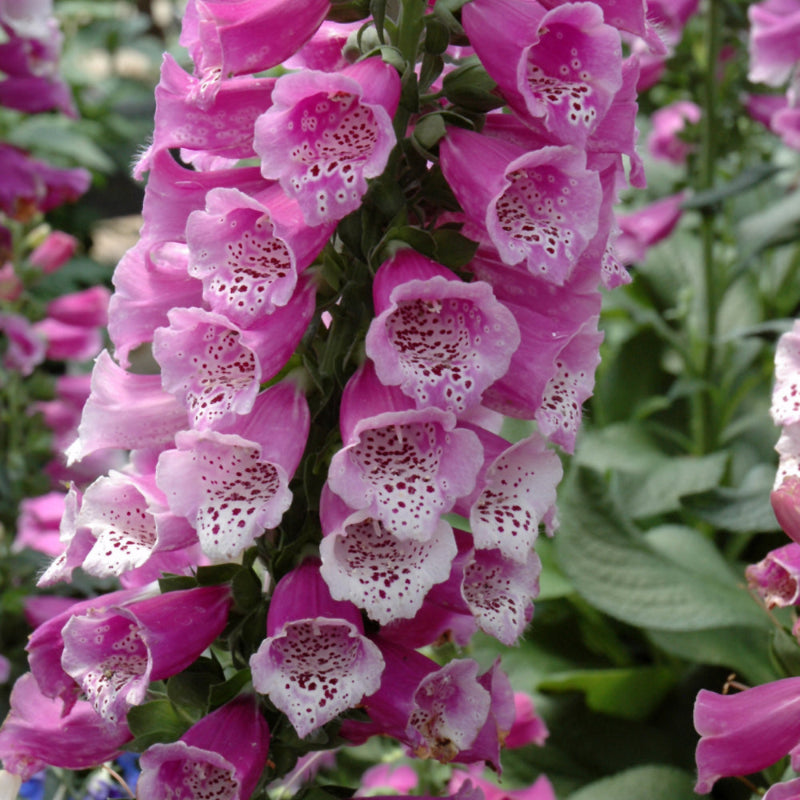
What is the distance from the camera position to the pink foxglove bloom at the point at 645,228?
234 cm

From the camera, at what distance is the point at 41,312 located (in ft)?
6.77

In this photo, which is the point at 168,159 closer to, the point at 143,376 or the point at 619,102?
the point at 143,376

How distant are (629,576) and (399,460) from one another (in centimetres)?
84

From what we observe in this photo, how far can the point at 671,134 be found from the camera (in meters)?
2.55

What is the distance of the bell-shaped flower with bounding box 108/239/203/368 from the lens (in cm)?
83

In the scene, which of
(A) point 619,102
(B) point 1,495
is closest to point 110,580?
(B) point 1,495

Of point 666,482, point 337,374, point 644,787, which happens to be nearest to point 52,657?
point 337,374

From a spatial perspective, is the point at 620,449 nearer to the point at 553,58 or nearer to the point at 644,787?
the point at 644,787

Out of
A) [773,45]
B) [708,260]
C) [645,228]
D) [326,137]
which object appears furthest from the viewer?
[645,228]

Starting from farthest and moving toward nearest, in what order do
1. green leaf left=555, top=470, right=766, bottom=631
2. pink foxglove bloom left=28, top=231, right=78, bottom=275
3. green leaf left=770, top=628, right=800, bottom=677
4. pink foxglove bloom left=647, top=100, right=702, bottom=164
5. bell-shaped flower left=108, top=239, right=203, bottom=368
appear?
pink foxglove bloom left=647, top=100, right=702, bottom=164, pink foxglove bloom left=28, top=231, right=78, bottom=275, green leaf left=555, top=470, right=766, bottom=631, green leaf left=770, top=628, right=800, bottom=677, bell-shaped flower left=108, top=239, right=203, bottom=368

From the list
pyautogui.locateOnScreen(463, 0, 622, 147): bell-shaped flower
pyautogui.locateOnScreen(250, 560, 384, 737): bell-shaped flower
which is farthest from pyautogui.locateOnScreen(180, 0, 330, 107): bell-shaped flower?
pyautogui.locateOnScreen(250, 560, 384, 737): bell-shaped flower

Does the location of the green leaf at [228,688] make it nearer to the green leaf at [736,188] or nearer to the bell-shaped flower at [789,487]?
the bell-shaped flower at [789,487]

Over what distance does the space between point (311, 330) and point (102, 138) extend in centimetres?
284

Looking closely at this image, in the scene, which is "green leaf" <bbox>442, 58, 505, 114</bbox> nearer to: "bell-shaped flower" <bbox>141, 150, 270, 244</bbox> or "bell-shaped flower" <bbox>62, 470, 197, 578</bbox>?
"bell-shaped flower" <bbox>141, 150, 270, 244</bbox>
